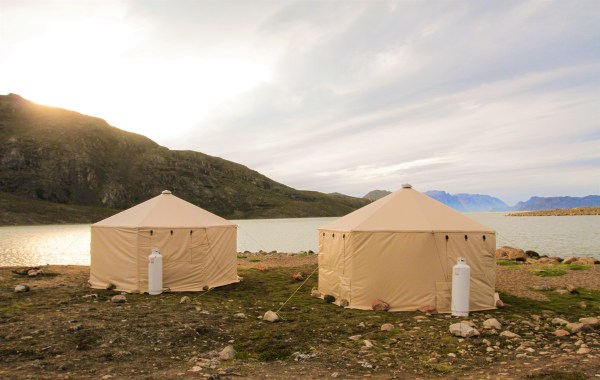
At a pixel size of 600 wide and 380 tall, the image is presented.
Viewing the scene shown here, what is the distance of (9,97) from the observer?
573 feet

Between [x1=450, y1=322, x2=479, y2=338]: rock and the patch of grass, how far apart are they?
11.0m

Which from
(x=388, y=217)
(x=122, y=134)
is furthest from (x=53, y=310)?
(x=122, y=134)

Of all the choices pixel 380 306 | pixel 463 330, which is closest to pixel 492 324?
pixel 463 330

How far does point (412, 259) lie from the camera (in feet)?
39.9

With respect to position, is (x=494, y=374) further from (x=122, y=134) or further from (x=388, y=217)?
(x=122, y=134)

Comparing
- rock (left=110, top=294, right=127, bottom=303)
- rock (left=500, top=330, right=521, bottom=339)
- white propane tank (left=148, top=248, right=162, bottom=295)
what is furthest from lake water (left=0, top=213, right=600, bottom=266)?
rock (left=500, top=330, right=521, bottom=339)

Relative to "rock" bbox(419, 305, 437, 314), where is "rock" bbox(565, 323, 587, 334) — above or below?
above

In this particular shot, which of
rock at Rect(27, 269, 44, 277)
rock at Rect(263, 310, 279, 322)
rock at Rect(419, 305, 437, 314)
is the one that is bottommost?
rock at Rect(27, 269, 44, 277)

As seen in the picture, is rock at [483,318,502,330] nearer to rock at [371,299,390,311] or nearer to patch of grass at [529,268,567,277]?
rock at [371,299,390,311]

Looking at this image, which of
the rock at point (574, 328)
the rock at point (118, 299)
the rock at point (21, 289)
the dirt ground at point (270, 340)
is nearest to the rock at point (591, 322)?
the dirt ground at point (270, 340)

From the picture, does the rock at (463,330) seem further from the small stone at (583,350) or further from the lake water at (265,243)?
the lake water at (265,243)

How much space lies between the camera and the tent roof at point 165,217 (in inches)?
607

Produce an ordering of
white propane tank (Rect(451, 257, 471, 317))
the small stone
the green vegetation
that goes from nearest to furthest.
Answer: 1. the small stone
2. white propane tank (Rect(451, 257, 471, 317))
3. the green vegetation

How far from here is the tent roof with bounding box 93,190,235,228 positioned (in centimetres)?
1541
